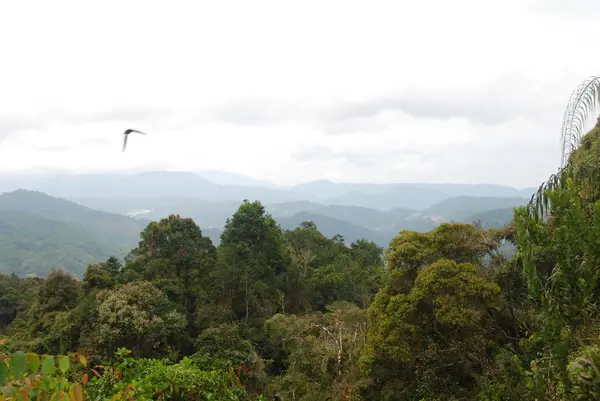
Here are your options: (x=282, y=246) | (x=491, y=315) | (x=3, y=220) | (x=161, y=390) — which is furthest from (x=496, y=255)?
(x=3, y=220)

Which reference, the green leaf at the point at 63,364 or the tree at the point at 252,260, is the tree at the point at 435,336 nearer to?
the green leaf at the point at 63,364

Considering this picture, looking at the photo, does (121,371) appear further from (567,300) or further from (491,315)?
(491,315)

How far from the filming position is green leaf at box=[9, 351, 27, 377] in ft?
5.03

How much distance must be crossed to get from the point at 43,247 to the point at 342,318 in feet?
479

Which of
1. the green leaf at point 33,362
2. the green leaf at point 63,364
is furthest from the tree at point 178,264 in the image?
the green leaf at point 33,362

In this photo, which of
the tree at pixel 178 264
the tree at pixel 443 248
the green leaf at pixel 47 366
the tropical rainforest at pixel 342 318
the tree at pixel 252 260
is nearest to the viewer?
the green leaf at pixel 47 366

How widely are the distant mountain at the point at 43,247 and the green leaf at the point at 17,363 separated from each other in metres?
108

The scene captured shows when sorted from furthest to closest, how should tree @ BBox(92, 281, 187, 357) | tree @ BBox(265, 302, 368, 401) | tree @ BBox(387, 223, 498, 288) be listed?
tree @ BBox(92, 281, 187, 357), tree @ BBox(265, 302, 368, 401), tree @ BBox(387, 223, 498, 288)

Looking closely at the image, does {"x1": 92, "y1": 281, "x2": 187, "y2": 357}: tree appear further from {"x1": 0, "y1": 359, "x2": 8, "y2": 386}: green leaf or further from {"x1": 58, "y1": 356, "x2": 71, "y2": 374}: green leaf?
{"x1": 0, "y1": 359, "x2": 8, "y2": 386}: green leaf

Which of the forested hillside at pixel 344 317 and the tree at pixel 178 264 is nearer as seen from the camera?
the forested hillside at pixel 344 317

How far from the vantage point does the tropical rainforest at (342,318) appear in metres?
3.22

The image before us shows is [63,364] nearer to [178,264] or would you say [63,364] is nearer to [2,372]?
[2,372]

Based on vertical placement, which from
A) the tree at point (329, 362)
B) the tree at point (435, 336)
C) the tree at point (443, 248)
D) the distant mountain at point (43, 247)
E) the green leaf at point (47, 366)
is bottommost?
the distant mountain at point (43, 247)

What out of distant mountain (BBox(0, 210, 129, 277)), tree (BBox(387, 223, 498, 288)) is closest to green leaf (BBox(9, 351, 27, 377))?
tree (BBox(387, 223, 498, 288))
